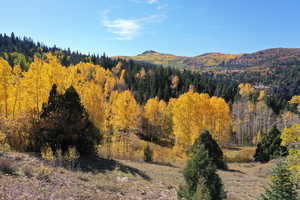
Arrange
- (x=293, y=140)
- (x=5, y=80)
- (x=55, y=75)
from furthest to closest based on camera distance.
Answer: (x=55, y=75)
(x=5, y=80)
(x=293, y=140)

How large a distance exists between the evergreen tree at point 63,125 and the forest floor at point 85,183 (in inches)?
94.7

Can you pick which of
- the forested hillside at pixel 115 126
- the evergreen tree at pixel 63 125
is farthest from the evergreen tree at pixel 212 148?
the evergreen tree at pixel 63 125

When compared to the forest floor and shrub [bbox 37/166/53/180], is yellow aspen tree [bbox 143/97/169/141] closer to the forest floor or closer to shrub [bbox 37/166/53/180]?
the forest floor

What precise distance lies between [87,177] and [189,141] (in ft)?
81.2

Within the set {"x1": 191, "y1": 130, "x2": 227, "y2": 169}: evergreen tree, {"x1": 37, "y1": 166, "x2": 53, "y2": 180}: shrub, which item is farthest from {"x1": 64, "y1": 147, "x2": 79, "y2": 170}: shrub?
{"x1": 191, "y1": 130, "x2": 227, "y2": 169}: evergreen tree

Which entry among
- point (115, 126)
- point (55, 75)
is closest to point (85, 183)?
point (55, 75)

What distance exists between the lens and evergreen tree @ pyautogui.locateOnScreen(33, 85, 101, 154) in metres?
21.6

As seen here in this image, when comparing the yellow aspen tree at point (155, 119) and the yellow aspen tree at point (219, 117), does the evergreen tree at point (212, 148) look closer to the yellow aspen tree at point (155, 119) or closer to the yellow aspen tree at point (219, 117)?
the yellow aspen tree at point (219, 117)

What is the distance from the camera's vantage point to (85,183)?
49.4 feet

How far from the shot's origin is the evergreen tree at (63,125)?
70.9 feet

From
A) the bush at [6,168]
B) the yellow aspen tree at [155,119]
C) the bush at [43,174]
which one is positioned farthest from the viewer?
the yellow aspen tree at [155,119]

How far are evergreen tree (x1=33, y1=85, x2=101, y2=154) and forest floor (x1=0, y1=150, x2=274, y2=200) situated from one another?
2406mm

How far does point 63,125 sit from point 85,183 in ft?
27.6

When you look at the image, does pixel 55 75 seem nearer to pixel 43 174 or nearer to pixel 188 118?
pixel 43 174
